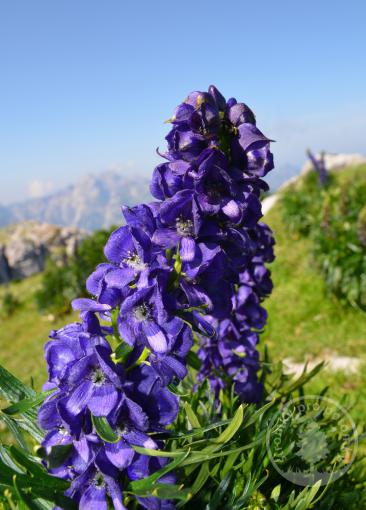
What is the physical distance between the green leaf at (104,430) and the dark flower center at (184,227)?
791 mm

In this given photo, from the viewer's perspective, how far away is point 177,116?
1934mm

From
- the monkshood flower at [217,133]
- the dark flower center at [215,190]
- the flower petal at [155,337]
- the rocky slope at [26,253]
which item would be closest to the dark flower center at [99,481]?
the flower petal at [155,337]

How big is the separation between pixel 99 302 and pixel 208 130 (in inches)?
33.9

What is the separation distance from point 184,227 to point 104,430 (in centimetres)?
85

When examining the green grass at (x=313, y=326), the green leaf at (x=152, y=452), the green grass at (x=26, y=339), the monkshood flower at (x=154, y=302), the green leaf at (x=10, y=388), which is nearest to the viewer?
the green leaf at (x=152, y=452)

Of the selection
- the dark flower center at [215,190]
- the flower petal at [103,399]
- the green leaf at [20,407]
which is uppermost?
the dark flower center at [215,190]

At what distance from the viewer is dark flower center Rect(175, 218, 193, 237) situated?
1.86m

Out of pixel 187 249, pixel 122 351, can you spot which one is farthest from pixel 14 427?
pixel 187 249

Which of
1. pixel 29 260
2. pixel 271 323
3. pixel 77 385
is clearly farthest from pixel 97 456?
pixel 29 260

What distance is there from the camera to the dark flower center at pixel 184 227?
186cm

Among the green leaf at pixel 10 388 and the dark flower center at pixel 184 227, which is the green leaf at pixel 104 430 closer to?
the green leaf at pixel 10 388

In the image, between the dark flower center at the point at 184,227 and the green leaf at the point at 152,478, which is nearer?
the green leaf at the point at 152,478

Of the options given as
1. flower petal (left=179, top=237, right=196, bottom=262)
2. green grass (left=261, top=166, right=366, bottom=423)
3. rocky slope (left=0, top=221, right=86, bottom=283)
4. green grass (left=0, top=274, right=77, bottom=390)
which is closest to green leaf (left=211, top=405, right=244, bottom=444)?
flower petal (left=179, top=237, right=196, bottom=262)

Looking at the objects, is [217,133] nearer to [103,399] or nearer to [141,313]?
[141,313]
